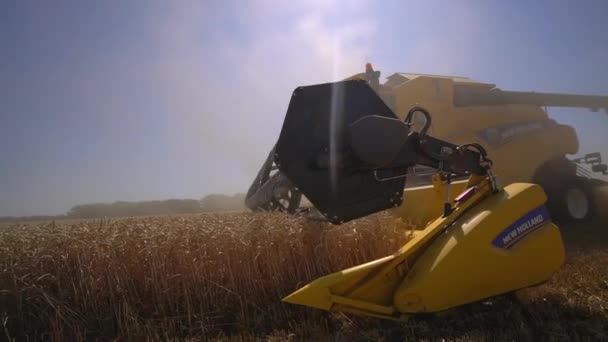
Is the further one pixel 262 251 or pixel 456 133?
pixel 456 133

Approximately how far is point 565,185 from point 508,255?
5.24 metres

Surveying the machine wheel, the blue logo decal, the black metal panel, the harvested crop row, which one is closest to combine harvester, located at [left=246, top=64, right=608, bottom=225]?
the machine wheel

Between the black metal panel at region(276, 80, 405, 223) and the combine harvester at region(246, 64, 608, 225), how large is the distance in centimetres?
276

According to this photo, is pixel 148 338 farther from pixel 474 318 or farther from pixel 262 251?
pixel 474 318

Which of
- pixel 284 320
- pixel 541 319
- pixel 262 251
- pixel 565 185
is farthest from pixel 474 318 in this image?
pixel 565 185

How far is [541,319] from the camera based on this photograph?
2.61m

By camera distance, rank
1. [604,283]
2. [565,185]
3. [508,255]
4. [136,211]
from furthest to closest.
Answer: [136,211] → [565,185] → [604,283] → [508,255]

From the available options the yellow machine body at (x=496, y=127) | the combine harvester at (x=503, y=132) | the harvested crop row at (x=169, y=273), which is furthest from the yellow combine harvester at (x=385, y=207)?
the yellow machine body at (x=496, y=127)

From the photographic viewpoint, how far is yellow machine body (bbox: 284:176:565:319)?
2398 millimetres

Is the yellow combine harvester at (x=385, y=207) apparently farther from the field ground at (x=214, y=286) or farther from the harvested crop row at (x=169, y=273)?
the harvested crop row at (x=169, y=273)

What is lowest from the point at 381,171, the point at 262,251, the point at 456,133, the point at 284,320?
the point at 284,320

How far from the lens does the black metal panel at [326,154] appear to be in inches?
96.5

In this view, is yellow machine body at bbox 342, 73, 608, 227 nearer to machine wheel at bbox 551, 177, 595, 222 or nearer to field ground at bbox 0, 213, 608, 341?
machine wheel at bbox 551, 177, 595, 222

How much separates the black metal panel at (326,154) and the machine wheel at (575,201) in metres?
5.76
